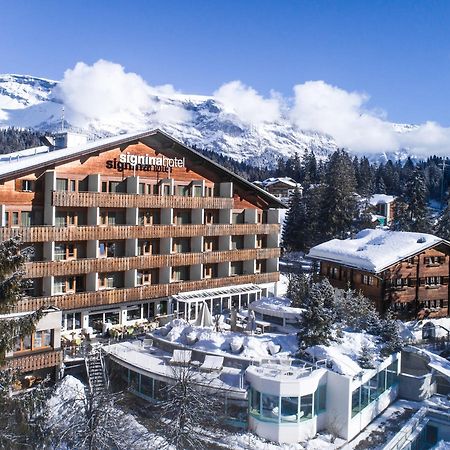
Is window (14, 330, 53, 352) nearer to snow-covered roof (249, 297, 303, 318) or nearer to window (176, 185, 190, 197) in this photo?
snow-covered roof (249, 297, 303, 318)

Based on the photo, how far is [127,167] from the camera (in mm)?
34875

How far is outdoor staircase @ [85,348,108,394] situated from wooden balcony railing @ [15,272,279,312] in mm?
4177

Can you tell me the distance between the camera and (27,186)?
3008 cm

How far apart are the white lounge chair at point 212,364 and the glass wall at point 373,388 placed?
6192 millimetres

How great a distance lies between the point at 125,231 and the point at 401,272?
67.6ft

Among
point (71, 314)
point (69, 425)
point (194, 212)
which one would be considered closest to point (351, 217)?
point (194, 212)

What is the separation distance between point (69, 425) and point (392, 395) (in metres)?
17.3

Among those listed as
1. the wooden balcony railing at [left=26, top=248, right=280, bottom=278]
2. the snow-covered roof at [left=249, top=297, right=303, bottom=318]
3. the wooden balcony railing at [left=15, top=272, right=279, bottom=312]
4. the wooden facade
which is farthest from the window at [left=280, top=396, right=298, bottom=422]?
the wooden facade

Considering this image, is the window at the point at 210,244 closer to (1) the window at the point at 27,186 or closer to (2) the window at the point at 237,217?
(2) the window at the point at 237,217

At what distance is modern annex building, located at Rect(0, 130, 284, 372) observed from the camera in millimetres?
30141

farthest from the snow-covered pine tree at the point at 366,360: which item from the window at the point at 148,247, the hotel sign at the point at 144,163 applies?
the hotel sign at the point at 144,163

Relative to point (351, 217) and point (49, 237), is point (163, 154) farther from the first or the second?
point (351, 217)

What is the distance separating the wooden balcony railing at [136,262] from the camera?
1160 inches

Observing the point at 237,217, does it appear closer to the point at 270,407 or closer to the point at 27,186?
the point at 27,186
